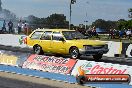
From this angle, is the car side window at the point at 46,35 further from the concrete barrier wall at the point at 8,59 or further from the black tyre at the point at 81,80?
the black tyre at the point at 81,80

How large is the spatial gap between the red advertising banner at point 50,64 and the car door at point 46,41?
486cm

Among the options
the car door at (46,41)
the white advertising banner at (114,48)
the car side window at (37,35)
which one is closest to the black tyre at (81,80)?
the car door at (46,41)

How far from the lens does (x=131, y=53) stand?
23.3 m

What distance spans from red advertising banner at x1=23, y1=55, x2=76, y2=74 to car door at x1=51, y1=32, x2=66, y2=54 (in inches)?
166

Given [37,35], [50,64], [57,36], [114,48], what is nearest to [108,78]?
[50,64]

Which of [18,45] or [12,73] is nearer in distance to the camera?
[12,73]

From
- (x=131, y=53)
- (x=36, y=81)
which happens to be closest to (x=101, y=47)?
(x=131, y=53)

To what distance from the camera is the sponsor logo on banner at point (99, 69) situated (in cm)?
1306

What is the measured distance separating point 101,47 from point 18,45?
468 inches

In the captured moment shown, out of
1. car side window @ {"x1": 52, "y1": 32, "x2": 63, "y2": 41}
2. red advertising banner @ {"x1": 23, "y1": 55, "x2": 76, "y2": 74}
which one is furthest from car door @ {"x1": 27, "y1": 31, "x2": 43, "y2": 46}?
red advertising banner @ {"x1": 23, "y1": 55, "x2": 76, "y2": 74}

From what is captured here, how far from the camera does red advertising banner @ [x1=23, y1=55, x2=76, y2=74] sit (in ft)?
50.3

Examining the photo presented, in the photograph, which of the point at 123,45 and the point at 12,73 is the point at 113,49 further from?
the point at 12,73

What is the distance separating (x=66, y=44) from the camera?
2102 centimetres

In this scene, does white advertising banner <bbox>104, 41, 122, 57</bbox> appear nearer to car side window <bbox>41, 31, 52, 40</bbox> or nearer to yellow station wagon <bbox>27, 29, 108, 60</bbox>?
yellow station wagon <bbox>27, 29, 108, 60</bbox>
